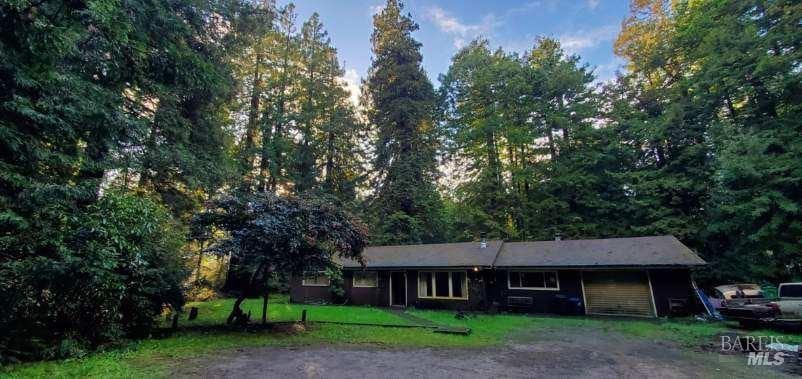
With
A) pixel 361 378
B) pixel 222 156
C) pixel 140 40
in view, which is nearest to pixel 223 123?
pixel 222 156

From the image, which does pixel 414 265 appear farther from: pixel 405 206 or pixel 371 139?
pixel 371 139

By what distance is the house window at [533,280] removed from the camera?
16.3 metres

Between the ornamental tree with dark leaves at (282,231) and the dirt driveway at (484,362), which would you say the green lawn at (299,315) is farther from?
the dirt driveway at (484,362)

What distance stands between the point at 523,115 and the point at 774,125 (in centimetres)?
1316

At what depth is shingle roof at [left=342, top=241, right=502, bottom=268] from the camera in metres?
17.2

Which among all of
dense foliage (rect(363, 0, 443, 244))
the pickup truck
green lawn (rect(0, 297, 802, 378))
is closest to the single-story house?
green lawn (rect(0, 297, 802, 378))

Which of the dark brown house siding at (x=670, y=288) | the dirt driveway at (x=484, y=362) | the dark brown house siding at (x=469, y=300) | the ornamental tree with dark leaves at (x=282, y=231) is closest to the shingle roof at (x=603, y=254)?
the dark brown house siding at (x=670, y=288)

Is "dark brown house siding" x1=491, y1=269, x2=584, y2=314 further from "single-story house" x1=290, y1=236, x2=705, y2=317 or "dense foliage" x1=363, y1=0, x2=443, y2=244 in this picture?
"dense foliage" x1=363, y1=0, x2=443, y2=244

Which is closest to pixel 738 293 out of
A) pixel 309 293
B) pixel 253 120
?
pixel 309 293

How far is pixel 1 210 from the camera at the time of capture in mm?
6938

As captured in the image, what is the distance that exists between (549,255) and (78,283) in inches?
673

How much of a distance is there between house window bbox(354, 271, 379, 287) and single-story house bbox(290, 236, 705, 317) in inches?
2.2

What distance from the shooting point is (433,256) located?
1888 cm

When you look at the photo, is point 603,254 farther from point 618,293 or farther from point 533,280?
point 533,280
